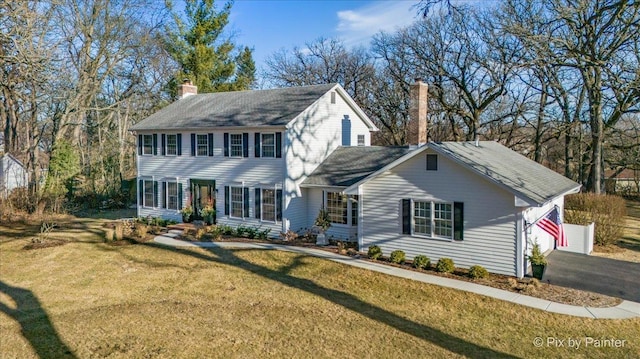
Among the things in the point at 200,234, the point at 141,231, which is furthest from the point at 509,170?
the point at 141,231

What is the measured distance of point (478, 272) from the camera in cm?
1384

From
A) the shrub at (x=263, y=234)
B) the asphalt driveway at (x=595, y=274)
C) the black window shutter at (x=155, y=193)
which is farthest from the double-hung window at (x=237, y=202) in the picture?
the asphalt driveway at (x=595, y=274)

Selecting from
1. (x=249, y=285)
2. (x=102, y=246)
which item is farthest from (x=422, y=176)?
(x=102, y=246)

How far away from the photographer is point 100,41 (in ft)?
102

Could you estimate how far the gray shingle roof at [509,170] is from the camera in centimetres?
1392

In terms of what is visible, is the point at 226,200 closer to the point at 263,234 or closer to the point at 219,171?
the point at 219,171

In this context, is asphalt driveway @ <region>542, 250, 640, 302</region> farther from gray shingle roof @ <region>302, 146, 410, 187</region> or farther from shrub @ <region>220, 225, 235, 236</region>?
shrub @ <region>220, 225, 235, 236</region>

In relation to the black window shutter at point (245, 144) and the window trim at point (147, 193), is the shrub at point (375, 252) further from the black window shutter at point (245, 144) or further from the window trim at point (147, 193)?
the window trim at point (147, 193)

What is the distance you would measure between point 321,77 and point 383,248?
2803cm

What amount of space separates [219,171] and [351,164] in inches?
250

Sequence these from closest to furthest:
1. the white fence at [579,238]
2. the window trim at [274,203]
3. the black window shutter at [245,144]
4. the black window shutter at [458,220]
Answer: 1. the black window shutter at [458,220]
2. the white fence at [579,238]
3. the window trim at [274,203]
4. the black window shutter at [245,144]

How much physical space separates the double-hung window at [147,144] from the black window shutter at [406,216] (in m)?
14.7

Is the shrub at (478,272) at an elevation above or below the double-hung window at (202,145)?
below

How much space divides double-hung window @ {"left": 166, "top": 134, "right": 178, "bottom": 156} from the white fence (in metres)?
18.1
